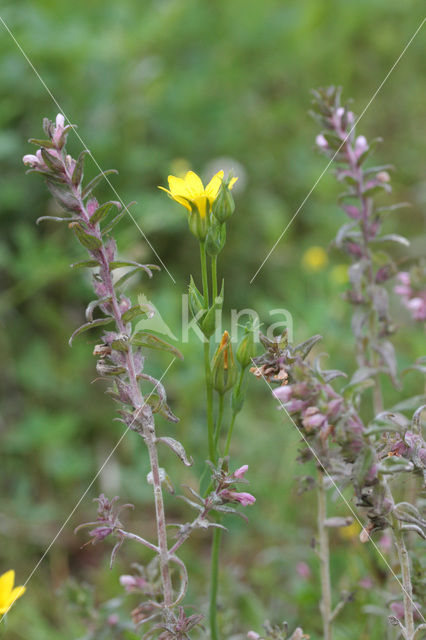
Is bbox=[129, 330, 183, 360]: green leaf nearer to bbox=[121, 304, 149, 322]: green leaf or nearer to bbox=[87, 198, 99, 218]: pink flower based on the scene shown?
bbox=[121, 304, 149, 322]: green leaf

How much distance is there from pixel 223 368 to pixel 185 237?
196 cm

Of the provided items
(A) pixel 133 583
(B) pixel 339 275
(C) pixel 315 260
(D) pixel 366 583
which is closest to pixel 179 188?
(A) pixel 133 583

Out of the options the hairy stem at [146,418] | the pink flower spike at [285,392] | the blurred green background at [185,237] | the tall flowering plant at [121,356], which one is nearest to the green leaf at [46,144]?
the tall flowering plant at [121,356]

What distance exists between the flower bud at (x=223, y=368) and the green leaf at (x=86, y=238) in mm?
267

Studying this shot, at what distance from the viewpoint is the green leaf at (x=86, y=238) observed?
2.98 feet

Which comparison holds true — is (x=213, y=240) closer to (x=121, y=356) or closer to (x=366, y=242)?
(x=121, y=356)

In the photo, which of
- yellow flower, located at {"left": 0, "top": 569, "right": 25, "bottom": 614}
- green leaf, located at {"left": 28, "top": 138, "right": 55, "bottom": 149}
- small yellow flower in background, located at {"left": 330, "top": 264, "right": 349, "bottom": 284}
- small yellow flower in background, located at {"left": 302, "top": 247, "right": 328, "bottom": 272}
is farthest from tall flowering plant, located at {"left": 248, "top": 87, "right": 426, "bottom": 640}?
small yellow flower in background, located at {"left": 302, "top": 247, "right": 328, "bottom": 272}

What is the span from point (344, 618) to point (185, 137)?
2.28 metres

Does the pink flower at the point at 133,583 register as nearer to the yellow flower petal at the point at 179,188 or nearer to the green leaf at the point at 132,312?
the green leaf at the point at 132,312

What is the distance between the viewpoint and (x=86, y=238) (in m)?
0.92

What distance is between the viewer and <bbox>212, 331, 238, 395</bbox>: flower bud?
106 centimetres

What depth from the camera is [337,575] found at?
1.73 metres

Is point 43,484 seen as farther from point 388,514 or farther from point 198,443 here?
point 388,514

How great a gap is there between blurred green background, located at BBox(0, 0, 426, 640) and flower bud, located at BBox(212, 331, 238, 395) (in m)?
0.32
